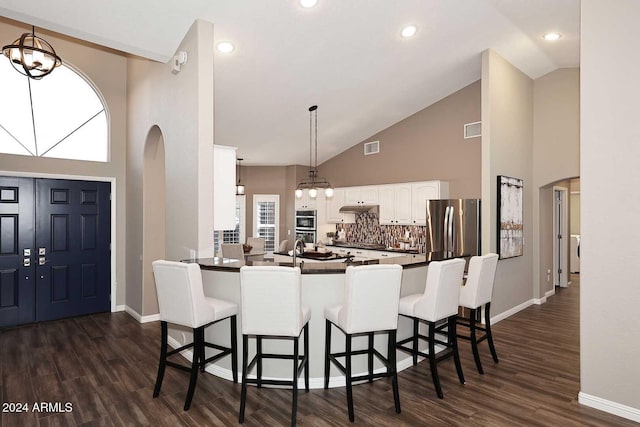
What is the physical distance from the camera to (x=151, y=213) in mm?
5469

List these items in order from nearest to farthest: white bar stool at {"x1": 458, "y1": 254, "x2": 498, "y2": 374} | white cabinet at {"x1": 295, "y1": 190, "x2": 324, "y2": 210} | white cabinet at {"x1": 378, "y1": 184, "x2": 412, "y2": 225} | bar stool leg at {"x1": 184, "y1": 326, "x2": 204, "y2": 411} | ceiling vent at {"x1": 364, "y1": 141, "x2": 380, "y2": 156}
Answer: bar stool leg at {"x1": 184, "y1": 326, "x2": 204, "y2": 411}, white bar stool at {"x1": 458, "y1": 254, "x2": 498, "y2": 374}, white cabinet at {"x1": 378, "y1": 184, "x2": 412, "y2": 225}, ceiling vent at {"x1": 364, "y1": 141, "x2": 380, "y2": 156}, white cabinet at {"x1": 295, "y1": 190, "x2": 324, "y2": 210}

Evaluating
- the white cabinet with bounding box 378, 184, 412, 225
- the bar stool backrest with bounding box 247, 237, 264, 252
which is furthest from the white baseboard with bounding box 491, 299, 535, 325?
the bar stool backrest with bounding box 247, 237, 264, 252

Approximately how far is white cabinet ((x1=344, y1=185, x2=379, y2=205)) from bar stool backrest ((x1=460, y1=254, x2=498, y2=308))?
13.2ft

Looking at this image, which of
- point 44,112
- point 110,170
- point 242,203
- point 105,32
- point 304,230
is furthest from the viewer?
point 242,203

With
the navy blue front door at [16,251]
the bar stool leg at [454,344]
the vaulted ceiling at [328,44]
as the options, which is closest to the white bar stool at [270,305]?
the bar stool leg at [454,344]

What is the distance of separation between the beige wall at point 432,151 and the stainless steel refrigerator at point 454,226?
871 mm

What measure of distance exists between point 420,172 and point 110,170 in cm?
547

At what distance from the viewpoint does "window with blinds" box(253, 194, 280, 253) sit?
391 inches

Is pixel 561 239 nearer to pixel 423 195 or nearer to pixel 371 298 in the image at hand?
pixel 423 195

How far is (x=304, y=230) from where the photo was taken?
9.29 meters

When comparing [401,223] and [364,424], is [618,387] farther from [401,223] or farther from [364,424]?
[401,223]

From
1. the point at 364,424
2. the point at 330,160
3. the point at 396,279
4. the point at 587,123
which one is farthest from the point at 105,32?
the point at 330,160

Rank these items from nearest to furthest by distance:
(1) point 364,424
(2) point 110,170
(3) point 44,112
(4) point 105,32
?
(1) point 364,424 < (4) point 105,32 < (3) point 44,112 < (2) point 110,170

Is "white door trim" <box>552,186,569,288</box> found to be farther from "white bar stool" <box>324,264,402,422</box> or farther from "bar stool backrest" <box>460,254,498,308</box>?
"white bar stool" <box>324,264,402,422</box>
